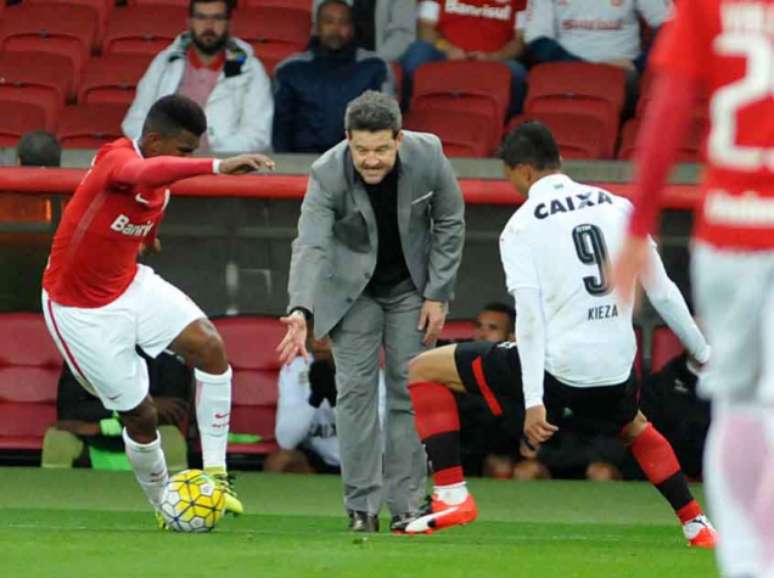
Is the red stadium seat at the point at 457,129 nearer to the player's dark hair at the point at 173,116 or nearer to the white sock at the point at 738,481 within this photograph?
the player's dark hair at the point at 173,116

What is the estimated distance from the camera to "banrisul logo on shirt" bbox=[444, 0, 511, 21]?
14.4m

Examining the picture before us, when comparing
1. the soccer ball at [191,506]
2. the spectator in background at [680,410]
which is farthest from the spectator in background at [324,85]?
the soccer ball at [191,506]

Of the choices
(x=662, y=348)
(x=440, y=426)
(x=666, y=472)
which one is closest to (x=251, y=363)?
(x=662, y=348)

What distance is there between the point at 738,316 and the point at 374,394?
15.0ft

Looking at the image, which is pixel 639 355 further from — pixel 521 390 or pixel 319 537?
pixel 521 390

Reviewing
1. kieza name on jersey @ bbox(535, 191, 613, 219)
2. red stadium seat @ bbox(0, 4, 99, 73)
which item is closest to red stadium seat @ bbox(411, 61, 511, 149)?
red stadium seat @ bbox(0, 4, 99, 73)

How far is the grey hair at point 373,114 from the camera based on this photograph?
8.83m

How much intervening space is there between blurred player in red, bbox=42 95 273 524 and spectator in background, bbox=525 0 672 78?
16.8ft

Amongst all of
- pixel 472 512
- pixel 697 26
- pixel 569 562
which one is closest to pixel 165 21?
pixel 472 512

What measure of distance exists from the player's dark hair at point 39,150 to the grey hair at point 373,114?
404cm

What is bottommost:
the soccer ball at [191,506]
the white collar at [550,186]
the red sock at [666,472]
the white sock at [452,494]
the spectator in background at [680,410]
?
the spectator in background at [680,410]

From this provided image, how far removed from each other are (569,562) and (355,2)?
8427 millimetres

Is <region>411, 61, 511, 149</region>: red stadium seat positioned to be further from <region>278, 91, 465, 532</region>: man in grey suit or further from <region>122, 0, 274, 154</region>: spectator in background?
<region>278, 91, 465, 532</region>: man in grey suit

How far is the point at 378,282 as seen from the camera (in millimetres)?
9422
